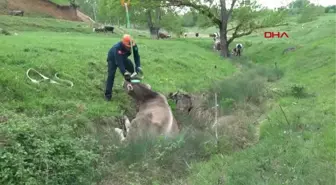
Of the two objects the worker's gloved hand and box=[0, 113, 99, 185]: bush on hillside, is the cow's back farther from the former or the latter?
Result: box=[0, 113, 99, 185]: bush on hillside

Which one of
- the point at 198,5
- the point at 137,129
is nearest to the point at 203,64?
the point at 198,5

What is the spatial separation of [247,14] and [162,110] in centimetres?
2287

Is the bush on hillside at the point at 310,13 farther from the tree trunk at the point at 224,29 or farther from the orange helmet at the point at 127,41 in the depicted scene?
the orange helmet at the point at 127,41

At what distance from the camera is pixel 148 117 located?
1021 cm

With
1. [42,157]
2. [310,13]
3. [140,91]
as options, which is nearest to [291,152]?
[42,157]

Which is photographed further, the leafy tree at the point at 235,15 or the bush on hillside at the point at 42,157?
the leafy tree at the point at 235,15

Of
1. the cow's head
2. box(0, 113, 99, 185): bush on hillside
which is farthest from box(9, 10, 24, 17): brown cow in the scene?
box(0, 113, 99, 185): bush on hillside

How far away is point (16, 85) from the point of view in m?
10.8

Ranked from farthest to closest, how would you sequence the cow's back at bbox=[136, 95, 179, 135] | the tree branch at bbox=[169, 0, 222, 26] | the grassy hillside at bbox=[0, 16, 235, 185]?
the tree branch at bbox=[169, 0, 222, 26] < the cow's back at bbox=[136, 95, 179, 135] < the grassy hillside at bbox=[0, 16, 235, 185]

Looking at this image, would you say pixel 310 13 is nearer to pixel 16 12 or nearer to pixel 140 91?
pixel 16 12

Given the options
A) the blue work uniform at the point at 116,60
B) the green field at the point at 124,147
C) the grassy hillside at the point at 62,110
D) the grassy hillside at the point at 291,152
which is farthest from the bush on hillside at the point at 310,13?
the blue work uniform at the point at 116,60

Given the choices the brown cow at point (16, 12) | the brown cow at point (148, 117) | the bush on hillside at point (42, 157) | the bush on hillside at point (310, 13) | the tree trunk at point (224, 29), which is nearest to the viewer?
the bush on hillside at point (42, 157)

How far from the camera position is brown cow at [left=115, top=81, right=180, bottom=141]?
948 cm

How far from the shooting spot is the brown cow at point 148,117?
31.1ft
